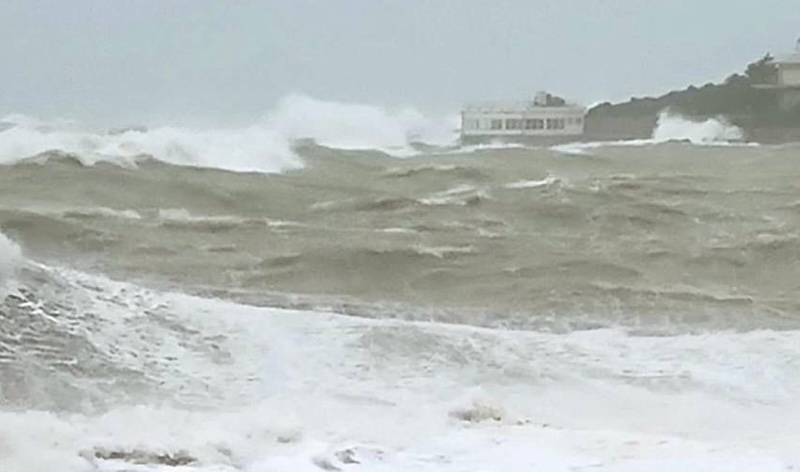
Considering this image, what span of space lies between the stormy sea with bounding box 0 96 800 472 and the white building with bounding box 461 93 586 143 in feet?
123

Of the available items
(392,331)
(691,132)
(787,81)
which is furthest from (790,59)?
(392,331)

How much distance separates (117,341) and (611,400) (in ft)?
9.97

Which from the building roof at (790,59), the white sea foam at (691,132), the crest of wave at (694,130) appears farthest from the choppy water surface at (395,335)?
the building roof at (790,59)

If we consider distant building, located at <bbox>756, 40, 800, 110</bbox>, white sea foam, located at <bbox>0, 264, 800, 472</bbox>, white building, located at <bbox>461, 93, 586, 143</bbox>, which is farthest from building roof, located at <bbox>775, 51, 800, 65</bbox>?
white sea foam, located at <bbox>0, 264, 800, 472</bbox>

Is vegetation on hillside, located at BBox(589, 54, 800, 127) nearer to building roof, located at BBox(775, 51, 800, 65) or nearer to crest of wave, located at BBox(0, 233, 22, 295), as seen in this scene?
building roof, located at BBox(775, 51, 800, 65)

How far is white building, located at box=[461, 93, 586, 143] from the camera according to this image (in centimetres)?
5944

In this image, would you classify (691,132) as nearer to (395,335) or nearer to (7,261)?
(395,335)

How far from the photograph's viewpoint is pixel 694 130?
6044 centimetres

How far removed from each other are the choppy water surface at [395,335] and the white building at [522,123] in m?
39.3

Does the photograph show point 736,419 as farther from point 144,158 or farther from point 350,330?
point 144,158

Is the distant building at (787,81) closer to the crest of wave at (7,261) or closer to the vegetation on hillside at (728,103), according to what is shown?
the vegetation on hillside at (728,103)

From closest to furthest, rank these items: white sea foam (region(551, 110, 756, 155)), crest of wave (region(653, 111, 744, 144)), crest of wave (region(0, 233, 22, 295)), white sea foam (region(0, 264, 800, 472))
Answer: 1. white sea foam (region(0, 264, 800, 472))
2. crest of wave (region(0, 233, 22, 295))
3. white sea foam (region(551, 110, 756, 155))
4. crest of wave (region(653, 111, 744, 144))

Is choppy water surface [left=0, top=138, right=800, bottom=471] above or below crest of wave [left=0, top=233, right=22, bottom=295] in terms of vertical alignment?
below

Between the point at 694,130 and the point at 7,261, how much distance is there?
5345cm
